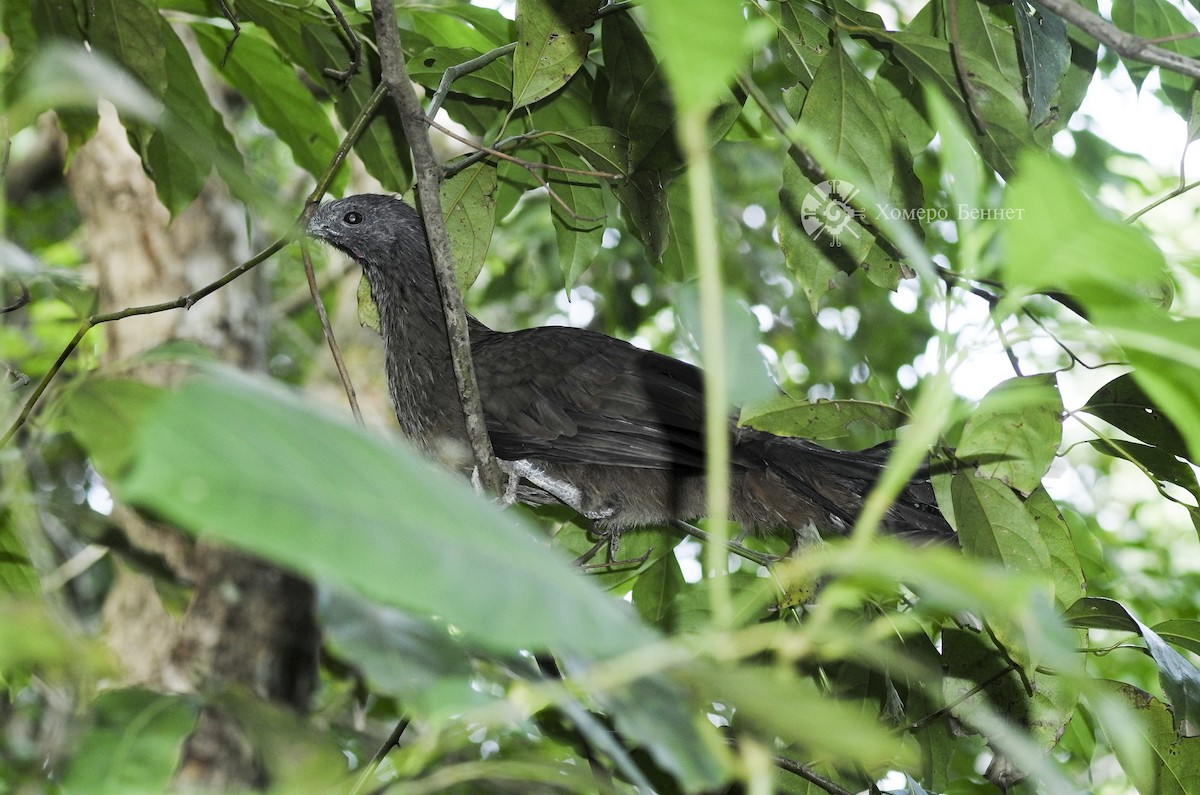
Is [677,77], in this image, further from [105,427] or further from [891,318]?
[891,318]

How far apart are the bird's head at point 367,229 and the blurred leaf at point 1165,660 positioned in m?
2.19

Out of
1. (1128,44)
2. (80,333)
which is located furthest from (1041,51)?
(80,333)

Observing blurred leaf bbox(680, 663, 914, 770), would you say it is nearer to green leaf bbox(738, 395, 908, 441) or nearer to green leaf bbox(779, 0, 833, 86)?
green leaf bbox(738, 395, 908, 441)

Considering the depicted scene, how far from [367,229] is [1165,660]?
96.8 inches

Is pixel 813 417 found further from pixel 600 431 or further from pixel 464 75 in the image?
pixel 600 431

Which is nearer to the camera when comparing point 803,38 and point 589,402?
point 803,38

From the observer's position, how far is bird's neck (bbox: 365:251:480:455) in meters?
2.66

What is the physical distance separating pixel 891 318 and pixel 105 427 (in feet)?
16.8

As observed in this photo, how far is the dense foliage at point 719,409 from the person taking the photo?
0.47 m

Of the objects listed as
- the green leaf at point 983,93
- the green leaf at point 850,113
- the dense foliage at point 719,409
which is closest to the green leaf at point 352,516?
the dense foliage at point 719,409

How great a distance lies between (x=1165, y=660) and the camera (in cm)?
129

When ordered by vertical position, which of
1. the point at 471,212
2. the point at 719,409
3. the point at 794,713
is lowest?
the point at 471,212

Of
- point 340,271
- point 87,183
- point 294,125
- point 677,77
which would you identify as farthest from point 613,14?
point 340,271

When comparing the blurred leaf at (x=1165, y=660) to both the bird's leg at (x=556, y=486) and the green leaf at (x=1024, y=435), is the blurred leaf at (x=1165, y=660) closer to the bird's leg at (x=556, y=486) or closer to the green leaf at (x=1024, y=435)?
the green leaf at (x=1024, y=435)
